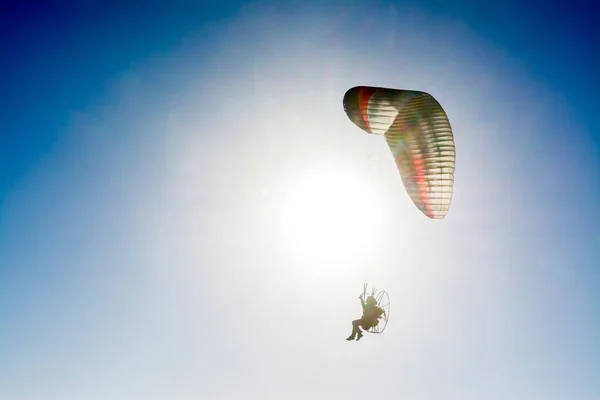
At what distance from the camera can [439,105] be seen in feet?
59.3

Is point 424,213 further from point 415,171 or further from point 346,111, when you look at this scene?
point 346,111

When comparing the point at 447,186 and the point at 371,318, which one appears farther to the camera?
the point at 371,318

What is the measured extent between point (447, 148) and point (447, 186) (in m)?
1.27

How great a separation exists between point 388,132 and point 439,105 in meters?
1.97

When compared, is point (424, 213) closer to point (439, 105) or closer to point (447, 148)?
point (447, 148)

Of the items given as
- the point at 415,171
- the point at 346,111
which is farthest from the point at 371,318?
the point at 346,111

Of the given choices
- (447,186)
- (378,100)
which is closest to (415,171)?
(447,186)

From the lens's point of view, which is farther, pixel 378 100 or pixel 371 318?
pixel 371 318

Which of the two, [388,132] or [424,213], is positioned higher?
[388,132]

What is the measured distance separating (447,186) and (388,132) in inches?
105

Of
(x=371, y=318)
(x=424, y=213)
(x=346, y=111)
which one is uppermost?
(x=346, y=111)

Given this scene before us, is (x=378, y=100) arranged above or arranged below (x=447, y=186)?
above

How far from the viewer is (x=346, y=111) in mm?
18812

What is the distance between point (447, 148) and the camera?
18.1 m
